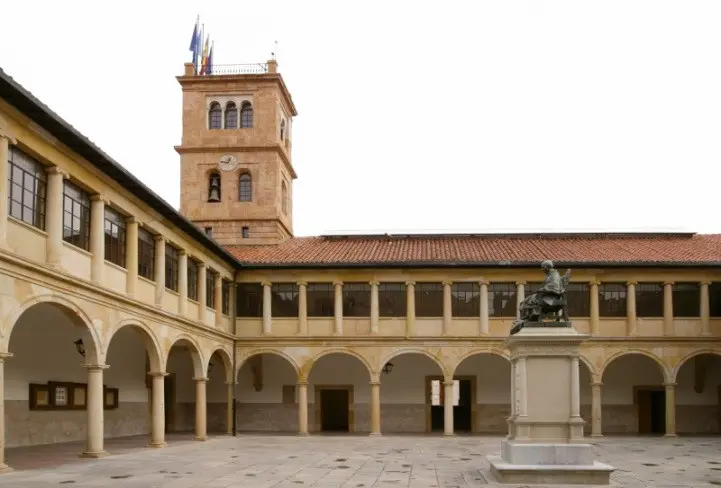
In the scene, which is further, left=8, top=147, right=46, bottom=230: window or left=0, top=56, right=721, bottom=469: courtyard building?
left=0, top=56, right=721, bottom=469: courtyard building

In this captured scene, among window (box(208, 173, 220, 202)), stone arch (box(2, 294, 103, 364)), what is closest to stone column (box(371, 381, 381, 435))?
window (box(208, 173, 220, 202))

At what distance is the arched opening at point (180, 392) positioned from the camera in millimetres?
38406

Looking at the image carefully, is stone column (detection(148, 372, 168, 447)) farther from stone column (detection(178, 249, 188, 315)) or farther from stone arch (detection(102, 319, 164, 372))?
stone column (detection(178, 249, 188, 315))

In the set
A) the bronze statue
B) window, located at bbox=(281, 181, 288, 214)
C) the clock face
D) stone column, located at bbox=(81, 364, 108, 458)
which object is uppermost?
the clock face

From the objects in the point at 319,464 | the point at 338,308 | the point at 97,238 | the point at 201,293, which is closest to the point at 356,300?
the point at 338,308

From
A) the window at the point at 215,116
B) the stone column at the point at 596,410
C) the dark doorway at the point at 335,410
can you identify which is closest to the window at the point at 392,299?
the dark doorway at the point at 335,410

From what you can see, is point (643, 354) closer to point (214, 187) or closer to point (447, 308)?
point (447, 308)

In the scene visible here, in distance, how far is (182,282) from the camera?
3005cm

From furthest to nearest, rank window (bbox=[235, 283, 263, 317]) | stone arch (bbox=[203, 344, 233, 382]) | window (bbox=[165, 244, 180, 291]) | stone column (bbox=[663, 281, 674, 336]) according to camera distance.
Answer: window (bbox=[235, 283, 263, 317]) → stone column (bbox=[663, 281, 674, 336]) → stone arch (bbox=[203, 344, 233, 382]) → window (bbox=[165, 244, 180, 291])

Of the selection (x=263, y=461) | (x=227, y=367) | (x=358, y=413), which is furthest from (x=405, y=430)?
(x=263, y=461)

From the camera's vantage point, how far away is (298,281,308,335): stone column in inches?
1453

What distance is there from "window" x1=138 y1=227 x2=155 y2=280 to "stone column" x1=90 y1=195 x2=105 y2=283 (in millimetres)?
3254

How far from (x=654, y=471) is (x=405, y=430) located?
18670mm

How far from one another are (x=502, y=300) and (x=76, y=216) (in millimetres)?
19518
